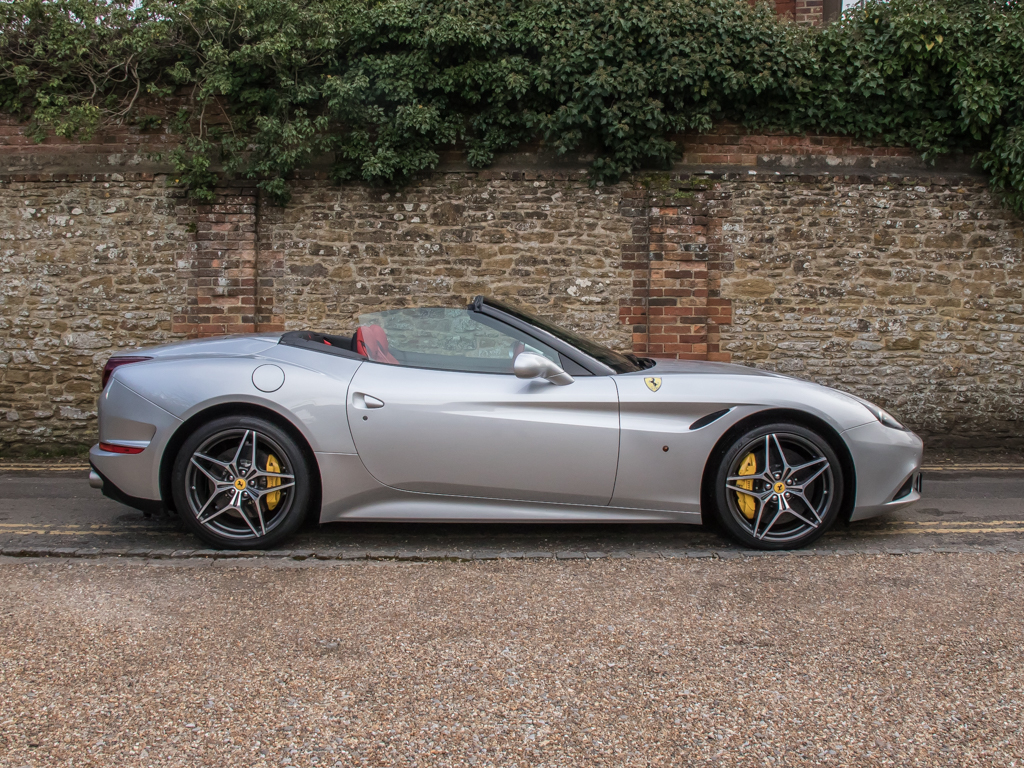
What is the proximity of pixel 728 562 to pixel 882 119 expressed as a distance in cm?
601

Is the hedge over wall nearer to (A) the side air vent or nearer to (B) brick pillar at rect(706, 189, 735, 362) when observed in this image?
(B) brick pillar at rect(706, 189, 735, 362)

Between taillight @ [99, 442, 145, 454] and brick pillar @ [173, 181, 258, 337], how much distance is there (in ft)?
12.7

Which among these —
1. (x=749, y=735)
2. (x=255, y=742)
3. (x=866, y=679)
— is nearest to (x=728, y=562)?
(x=866, y=679)

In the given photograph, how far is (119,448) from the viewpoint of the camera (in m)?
3.89

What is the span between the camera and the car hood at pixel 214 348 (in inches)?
160

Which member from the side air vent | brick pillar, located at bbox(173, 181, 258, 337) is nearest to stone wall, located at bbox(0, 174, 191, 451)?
brick pillar, located at bbox(173, 181, 258, 337)

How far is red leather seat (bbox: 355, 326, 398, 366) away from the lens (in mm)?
4047

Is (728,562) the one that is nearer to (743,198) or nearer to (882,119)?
(743,198)

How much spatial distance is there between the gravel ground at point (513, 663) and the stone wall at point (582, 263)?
4486 millimetres

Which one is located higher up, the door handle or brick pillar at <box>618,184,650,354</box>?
brick pillar at <box>618,184,650,354</box>

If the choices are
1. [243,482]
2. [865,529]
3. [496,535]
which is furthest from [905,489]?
[243,482]

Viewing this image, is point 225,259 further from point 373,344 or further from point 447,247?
point 373,344

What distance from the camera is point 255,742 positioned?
6.74 ft

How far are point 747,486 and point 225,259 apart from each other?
5.93 meters
